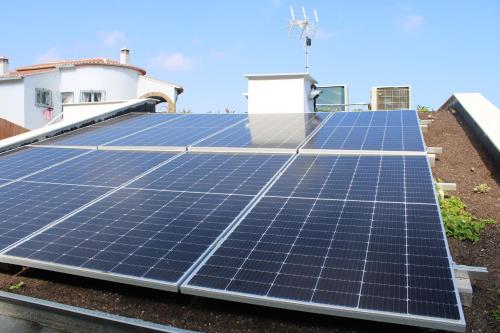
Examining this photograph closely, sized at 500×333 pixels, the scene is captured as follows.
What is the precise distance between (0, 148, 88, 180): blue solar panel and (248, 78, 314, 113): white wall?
9262 mm

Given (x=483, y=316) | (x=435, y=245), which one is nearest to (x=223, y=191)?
(x=435, y=245)

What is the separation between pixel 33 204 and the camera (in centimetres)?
788

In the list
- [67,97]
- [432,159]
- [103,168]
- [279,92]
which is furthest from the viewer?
[67,97]

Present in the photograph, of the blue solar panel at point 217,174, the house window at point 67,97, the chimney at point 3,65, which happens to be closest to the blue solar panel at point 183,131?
the blue solar panel at point 217,174

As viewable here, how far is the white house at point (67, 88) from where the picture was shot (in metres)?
36.9

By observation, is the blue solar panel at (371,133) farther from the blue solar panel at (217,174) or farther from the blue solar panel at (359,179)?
the blue solar panel at (217,174)

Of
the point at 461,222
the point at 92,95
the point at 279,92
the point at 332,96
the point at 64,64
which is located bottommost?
the point at 461,222

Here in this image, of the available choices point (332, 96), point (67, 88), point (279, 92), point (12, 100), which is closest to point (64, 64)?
point (67, 88)

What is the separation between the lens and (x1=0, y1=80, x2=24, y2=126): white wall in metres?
36.7

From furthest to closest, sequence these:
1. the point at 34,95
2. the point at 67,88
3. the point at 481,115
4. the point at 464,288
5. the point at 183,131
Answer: the point at 67,88 → the point at 34,95 → the point at 481,115 → the point at 183,131 → the point at 464,288

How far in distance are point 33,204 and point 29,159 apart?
357 cm

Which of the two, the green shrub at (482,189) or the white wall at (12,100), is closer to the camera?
the green shrub at (482,189)

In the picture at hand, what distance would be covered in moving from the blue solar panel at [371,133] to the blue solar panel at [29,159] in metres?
5.81

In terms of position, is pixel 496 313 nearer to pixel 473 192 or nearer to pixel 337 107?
pixel 473 192
